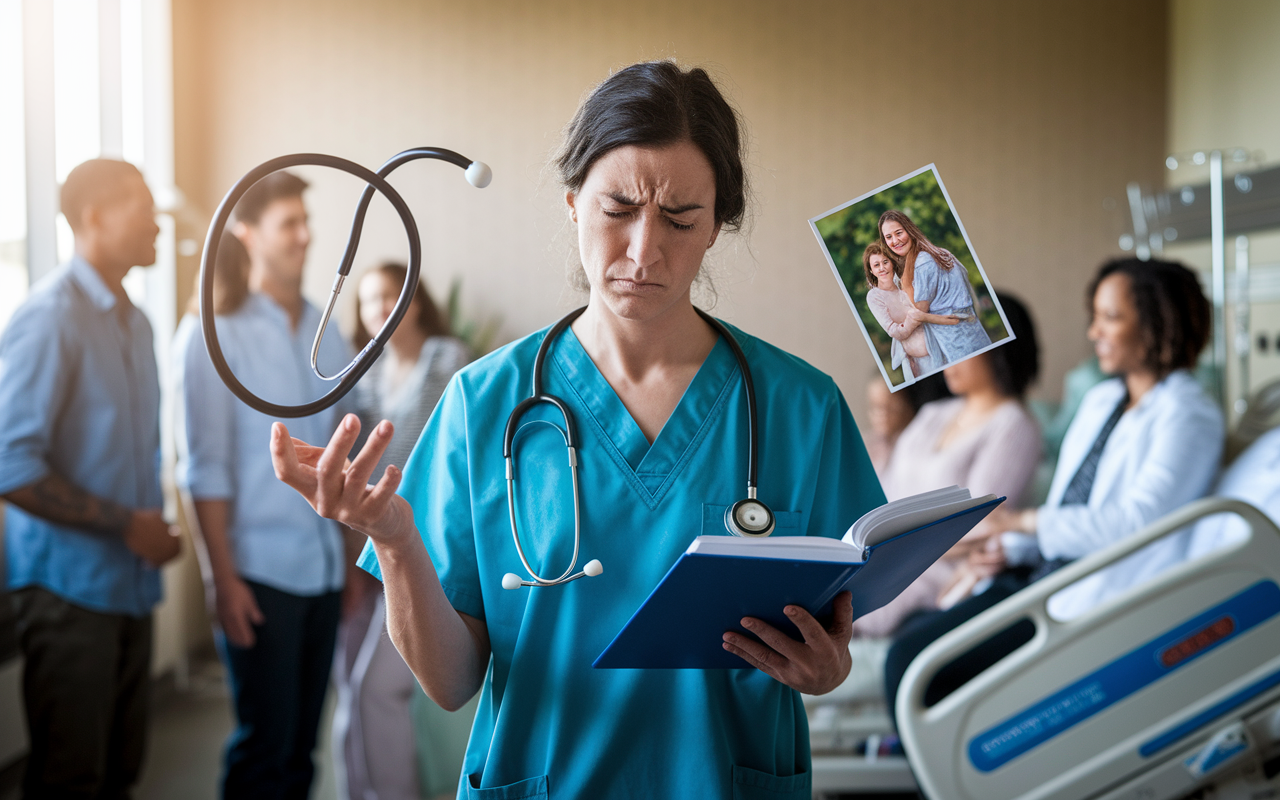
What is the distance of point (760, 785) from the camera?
0.88 metres

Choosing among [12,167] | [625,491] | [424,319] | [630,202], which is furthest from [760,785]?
[12,167]

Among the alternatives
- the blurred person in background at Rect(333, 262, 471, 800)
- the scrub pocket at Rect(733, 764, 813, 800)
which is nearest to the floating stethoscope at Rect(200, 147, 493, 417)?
the scrub pocket at Rect(733, 764, 813, 800)

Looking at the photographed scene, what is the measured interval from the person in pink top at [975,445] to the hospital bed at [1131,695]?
1.95 feet

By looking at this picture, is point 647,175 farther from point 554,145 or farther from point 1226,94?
point 1226,94

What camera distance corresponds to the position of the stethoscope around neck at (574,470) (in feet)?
2.73

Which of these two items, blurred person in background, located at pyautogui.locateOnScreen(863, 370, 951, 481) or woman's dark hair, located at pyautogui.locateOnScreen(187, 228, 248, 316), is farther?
blurred person in background, located at pyautogui.locateOnScreen(863, 370, 951, 481)

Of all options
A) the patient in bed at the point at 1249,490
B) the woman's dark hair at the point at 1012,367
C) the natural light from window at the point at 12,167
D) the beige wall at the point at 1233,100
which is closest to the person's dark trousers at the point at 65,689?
the natural light from window at the point at 12,167

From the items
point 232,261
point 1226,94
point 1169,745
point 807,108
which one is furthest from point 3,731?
point 1226,94

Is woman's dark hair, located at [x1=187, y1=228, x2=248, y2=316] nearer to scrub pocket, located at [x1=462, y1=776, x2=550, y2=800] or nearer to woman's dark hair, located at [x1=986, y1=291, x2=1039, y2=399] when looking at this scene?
scrub pocket, located at [x1=462, y1=776, x2=550, y2=800]

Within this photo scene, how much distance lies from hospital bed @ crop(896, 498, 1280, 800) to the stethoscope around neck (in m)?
0.85

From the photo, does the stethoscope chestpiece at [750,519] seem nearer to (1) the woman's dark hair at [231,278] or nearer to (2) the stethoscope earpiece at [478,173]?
(2) the stethoscope earpiece at [478,173]

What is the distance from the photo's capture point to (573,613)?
0.87 m

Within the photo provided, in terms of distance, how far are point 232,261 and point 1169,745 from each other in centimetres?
211

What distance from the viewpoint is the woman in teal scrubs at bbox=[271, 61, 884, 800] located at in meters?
0.83
